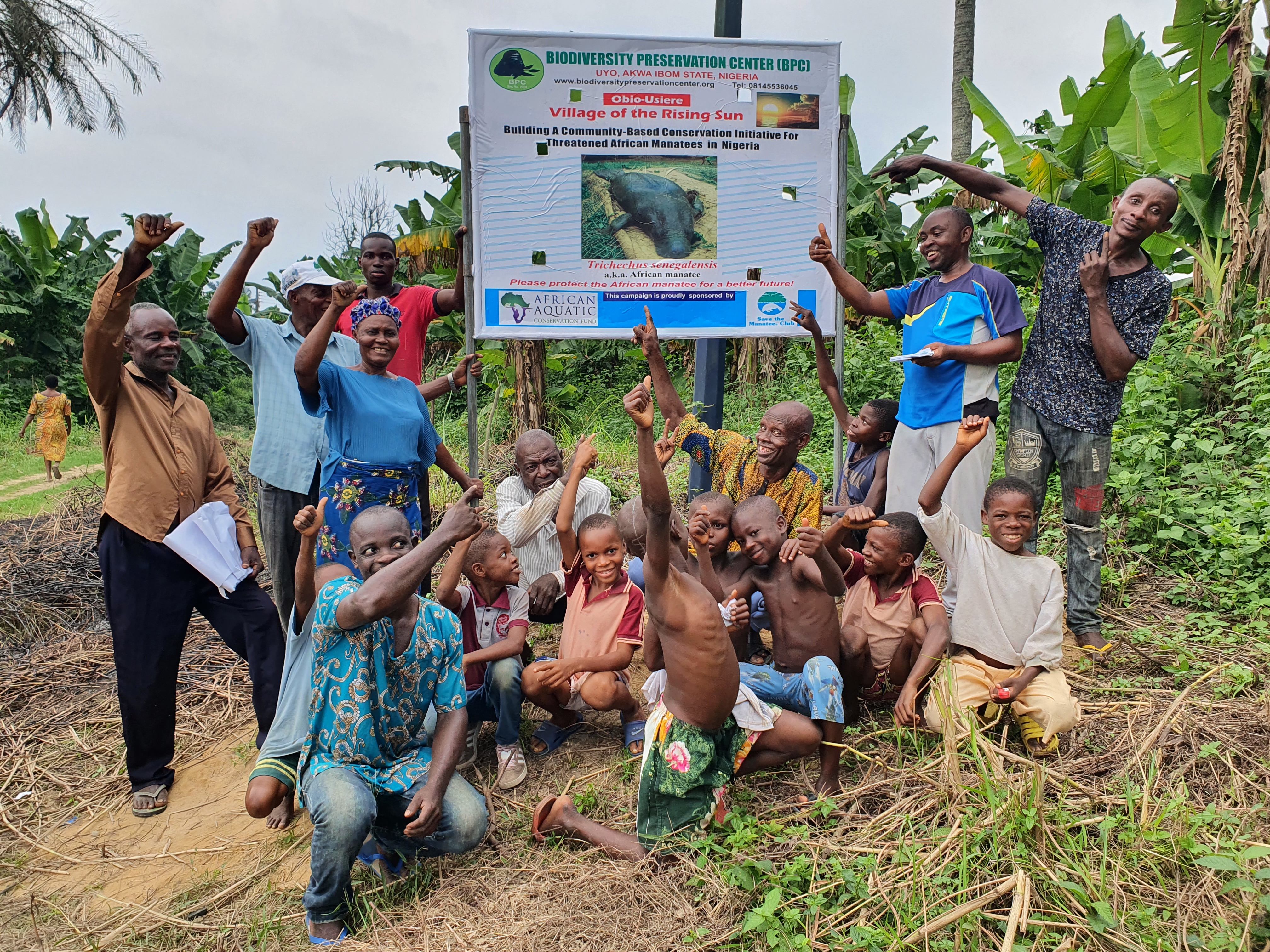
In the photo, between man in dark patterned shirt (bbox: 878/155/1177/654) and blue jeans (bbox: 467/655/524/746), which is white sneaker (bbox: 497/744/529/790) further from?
man in dark patterned shirt (bbox: 878/155/1177/654)

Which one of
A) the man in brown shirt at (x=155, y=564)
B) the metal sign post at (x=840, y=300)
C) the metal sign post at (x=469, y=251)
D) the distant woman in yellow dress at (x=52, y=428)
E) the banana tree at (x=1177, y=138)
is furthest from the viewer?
the distant woman in yellow dress at (x=52, y=428)

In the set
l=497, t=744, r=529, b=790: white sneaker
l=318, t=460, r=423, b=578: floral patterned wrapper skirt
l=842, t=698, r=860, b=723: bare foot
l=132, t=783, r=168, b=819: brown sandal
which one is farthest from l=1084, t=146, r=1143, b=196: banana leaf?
l=132, t=783, r=168, b=819: brown sandal

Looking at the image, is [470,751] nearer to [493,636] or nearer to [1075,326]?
[493,636]

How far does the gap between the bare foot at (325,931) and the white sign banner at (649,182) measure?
8.96ft

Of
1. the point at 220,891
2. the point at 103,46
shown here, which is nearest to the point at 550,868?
the point at 220,891

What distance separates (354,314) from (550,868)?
2426mm

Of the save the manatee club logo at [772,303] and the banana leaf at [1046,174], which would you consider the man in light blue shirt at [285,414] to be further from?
the banana leaf at [1046,174]

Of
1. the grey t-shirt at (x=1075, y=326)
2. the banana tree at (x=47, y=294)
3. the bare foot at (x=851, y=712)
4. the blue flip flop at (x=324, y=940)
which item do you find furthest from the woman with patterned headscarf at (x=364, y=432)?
the banana tree at (x=47, y=294)

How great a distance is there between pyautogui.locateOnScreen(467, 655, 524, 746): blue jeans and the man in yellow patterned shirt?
49.0 inches

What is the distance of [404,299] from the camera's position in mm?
4559

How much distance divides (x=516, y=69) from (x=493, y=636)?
2.74 meters

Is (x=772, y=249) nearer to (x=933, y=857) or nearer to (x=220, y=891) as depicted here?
(x=933, y=857)

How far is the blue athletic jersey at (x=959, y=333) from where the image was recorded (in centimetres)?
390

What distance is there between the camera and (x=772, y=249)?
4.58 m
